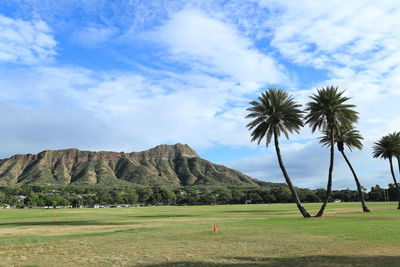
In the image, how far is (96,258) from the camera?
59.4ft

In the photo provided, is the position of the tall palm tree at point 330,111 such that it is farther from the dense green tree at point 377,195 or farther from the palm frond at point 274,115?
the dense green tree at point 377,195

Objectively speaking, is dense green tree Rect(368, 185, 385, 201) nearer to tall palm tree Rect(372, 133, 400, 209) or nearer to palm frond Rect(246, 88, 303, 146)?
tall palm tree Rect(372, 133, 400, 209)

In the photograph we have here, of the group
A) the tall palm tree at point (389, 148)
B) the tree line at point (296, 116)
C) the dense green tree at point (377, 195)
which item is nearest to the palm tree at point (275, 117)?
the tree line at point (296, 116)

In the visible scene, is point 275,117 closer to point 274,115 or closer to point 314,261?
point 274,115

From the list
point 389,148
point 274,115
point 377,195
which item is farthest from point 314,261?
point 377,195

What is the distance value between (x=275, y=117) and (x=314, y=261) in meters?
36.1

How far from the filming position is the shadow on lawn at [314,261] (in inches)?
597

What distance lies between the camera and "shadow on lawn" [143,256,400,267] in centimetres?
1516

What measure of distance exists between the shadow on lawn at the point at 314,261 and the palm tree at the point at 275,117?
3392 centimetres

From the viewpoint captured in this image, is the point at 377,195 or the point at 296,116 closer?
the point at 296,116

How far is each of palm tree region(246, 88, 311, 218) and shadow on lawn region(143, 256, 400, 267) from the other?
3392 cm

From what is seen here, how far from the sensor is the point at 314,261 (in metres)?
15.8

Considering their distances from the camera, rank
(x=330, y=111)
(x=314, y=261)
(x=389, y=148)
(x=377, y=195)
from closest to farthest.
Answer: (x=314, y=261)
(x=330, y=111)
(x=389, y=148)
(x=377, y=195)

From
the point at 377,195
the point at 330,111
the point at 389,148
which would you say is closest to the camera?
the point at 330,111
